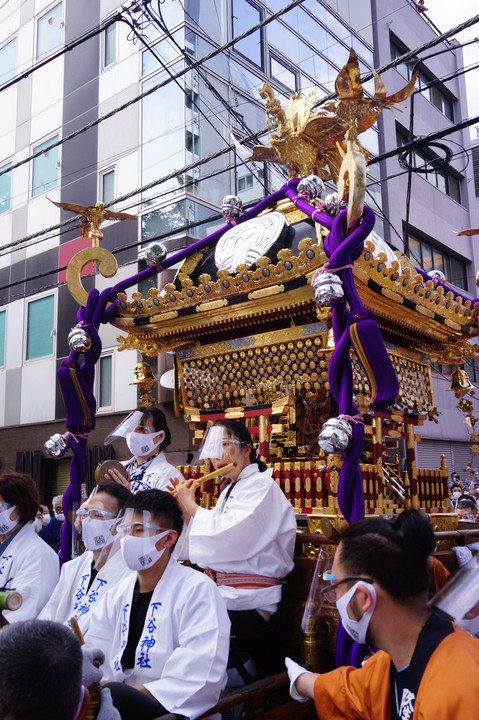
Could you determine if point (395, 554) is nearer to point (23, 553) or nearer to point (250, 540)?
point (250, 540)

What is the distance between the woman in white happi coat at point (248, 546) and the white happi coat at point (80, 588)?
41 cm

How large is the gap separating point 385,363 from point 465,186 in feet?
48.6

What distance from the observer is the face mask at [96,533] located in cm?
302

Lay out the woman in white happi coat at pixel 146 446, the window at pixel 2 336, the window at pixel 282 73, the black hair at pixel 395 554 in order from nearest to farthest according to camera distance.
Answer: the black hair at pixel 395 554 < the woman in white happi coat at pixel 146 446 < the window at pixel 282 73 < the window at pixel 2 336

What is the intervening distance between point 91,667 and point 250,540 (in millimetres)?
1393

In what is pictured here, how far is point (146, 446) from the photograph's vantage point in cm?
431

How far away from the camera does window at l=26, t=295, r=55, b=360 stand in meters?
12.7

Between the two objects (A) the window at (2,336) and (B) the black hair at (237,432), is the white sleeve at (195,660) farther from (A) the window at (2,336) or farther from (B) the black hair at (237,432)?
(A) the window at (2,336)

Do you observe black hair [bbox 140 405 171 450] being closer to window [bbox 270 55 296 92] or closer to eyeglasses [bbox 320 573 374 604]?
eyeglasses [bbox 320 573 374 604]

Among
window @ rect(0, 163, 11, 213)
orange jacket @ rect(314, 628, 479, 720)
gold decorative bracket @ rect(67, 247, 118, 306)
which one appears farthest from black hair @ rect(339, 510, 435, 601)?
window @ rect(0, 163, 11, 213)

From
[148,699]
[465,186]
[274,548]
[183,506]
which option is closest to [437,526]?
[274,548]

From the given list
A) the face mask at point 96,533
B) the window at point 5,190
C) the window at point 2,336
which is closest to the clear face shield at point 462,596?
the face mask at point 96,533

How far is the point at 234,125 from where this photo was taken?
11109mm

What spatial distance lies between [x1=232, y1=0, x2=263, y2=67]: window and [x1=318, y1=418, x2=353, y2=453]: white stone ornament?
1060 centimetres
